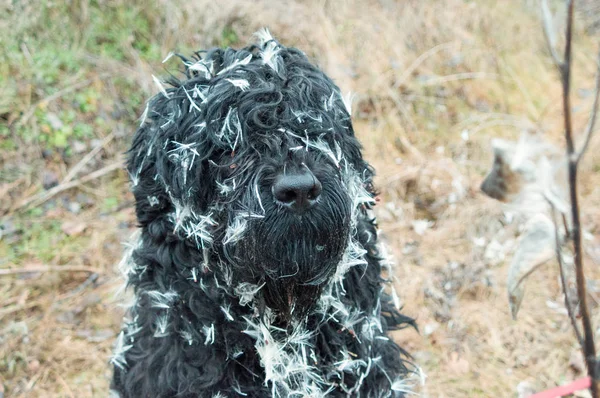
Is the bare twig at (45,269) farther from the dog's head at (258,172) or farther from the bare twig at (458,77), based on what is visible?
the bare twig at (458,77)

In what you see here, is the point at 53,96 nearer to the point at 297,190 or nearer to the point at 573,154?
the point at 297,190

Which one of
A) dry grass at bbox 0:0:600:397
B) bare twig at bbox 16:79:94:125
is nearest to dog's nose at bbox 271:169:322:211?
dry grass at bbox 0:0:600:397

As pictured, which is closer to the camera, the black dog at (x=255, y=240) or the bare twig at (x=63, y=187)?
the black dog at (x=255, y=240)

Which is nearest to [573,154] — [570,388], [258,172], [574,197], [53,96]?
[574,197]

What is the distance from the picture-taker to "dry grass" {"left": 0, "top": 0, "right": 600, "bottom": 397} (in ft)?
13.2

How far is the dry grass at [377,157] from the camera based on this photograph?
4.04 metres

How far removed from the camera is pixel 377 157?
18.6 ft

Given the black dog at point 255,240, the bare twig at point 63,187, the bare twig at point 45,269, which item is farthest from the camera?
the bare twig at point 63,187

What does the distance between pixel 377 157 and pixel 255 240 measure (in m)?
3.86

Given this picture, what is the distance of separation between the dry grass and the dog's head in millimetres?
2118

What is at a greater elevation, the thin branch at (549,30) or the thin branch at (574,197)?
the thin branch at (549,30)

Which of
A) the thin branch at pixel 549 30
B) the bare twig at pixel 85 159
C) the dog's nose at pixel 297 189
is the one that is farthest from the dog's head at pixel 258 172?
the bare twig at pixel 85 159

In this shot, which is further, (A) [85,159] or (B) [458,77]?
(B) [458,77]

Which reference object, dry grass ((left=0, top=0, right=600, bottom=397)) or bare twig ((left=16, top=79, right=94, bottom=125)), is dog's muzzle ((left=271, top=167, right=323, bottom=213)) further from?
bare twig ((left=16, top=79, right=94, bottom=125))
